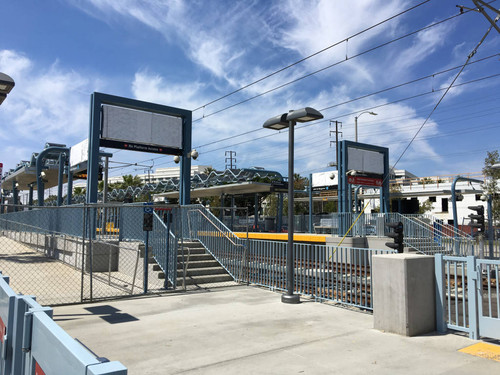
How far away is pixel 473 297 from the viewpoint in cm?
629

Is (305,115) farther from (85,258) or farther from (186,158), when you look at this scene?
(186,158)

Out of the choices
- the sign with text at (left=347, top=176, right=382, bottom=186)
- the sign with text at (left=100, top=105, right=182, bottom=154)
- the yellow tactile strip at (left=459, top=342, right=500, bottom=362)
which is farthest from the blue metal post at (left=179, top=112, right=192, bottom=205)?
the yellow tactile strip at (left=459, top=342, right=500, bottom=362)

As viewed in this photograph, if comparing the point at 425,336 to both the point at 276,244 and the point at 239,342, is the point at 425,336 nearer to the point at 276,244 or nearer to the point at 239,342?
the point at 239,342

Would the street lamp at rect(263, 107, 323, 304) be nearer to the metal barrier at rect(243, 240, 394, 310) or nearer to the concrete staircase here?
the metal barrier at rect(243, 240, 394, 310)

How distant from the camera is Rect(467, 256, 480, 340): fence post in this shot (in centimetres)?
626

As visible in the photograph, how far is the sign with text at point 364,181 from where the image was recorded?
23.5 metres

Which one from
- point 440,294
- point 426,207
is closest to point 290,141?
point 440,294

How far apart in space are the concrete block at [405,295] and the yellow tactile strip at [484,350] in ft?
2.77

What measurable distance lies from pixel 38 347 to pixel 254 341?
4.57m

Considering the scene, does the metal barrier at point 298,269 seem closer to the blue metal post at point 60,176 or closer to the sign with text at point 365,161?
the sign with text at point 365,161

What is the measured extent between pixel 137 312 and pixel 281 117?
5.53m

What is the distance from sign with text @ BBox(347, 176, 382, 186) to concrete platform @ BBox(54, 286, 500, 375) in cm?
1541

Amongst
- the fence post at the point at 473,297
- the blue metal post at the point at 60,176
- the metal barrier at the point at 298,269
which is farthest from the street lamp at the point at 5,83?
the blue metal post at the point at 60,176

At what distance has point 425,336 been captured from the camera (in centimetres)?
649
